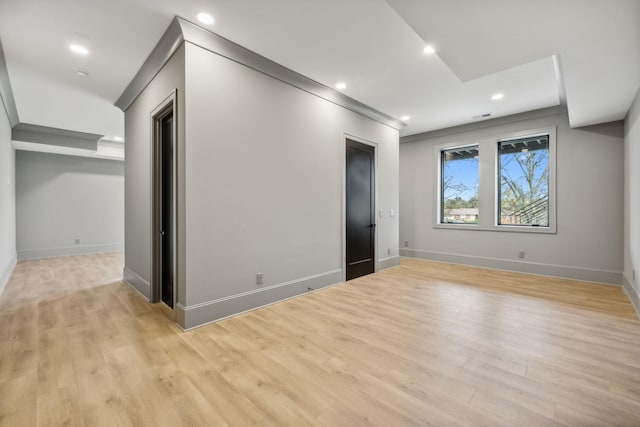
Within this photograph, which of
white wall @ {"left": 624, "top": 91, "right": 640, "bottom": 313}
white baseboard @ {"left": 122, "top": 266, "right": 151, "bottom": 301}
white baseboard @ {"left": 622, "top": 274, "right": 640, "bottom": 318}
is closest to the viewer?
white baseboard @ {"left": 622, "top": 274, "right": 640, "bottom": 318}

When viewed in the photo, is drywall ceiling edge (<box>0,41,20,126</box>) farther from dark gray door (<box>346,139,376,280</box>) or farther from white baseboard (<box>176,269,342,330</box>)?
dark gray door (<box>346,139,376,280</box>)

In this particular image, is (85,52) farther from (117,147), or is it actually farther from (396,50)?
(117,147)

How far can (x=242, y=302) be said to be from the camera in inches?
123

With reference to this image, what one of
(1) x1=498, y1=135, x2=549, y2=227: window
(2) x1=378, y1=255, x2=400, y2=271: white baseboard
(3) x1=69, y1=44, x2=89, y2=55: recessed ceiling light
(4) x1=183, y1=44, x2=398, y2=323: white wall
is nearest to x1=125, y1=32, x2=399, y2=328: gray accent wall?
(4) x1=183, y1=44, x2=398, y2=323: white wall

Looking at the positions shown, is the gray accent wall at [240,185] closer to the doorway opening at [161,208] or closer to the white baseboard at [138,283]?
the white baseboard at [138,283]

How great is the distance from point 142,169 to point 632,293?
22.2 ft

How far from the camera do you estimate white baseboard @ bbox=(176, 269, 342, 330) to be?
2.75 meters

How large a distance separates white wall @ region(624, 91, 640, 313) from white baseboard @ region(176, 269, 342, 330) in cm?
389

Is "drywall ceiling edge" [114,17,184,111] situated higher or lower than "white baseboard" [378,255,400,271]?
higher

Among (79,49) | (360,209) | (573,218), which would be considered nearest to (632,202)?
(573,218)

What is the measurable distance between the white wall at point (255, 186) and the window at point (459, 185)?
A: 3157 mm

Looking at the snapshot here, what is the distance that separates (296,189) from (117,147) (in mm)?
6307

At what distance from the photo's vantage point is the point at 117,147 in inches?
289

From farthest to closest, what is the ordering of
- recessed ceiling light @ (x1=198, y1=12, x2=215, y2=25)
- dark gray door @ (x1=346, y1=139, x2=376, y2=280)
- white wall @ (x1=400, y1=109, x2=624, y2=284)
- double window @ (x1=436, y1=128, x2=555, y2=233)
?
1. double window @ (x1=436, y1=128, x2=555, y2=233)
2. dark gray door @ (x1=346, y1=139, x2=376, y2=280)
3. white wall @ (x1=400, y1=109, x2=624, y2=284)
4. recessed ceiling light @ (x1=198, y1=12, x2=215, y2=25)
